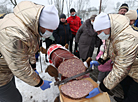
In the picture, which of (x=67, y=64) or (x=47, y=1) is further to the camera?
(x=47, y=1)

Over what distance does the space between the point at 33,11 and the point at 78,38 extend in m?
2.16

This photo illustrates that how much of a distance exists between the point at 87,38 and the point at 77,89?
1701 mm

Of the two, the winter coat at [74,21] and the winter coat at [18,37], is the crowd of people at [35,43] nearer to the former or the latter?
the winter coat at [18,37]

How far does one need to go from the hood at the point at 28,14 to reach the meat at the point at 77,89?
990 millimetres

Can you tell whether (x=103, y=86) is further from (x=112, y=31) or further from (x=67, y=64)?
(x=112, y=31)

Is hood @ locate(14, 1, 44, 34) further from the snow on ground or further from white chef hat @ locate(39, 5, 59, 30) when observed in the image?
the snow on ground

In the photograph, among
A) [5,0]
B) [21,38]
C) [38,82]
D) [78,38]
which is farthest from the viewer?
[5,0]

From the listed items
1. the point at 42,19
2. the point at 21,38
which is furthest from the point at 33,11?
the point at 21,38

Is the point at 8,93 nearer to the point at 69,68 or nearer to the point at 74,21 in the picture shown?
the point at 69,68

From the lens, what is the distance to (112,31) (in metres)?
1.17

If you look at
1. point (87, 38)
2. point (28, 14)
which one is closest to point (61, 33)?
point (87, 38)

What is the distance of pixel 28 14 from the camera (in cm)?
94

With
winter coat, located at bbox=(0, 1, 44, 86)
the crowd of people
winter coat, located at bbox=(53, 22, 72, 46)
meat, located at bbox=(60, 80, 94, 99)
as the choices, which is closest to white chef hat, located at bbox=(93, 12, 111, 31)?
the crowd of people

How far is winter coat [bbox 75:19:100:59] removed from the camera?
8.35 feet
